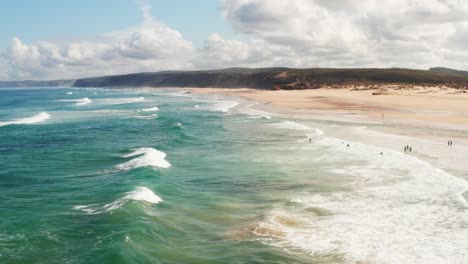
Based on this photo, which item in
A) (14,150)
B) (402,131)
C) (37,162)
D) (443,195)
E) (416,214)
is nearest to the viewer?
(416,214)

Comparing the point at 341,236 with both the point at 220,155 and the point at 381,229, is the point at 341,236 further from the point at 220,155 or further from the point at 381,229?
the point at 220,155

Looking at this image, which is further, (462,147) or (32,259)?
(462,147)

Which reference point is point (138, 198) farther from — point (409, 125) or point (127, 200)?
point (409, 125)

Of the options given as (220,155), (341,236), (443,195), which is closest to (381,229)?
(341,236)

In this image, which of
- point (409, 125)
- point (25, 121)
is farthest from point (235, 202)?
point (25, 121)

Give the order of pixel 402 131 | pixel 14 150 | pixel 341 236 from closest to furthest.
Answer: pixel 341 236 < pixel 14 150 < pixel 402 131

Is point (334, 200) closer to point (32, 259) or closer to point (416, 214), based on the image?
point (416, 214)
